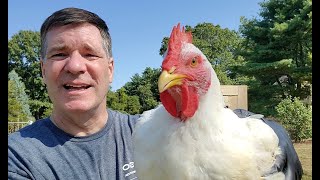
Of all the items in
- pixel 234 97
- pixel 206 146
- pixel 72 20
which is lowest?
pixel 206 146

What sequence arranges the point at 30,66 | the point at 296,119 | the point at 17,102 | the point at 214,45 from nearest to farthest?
the point at 214,45
the point at 296,119
the point at 17,102
the point at 30,66

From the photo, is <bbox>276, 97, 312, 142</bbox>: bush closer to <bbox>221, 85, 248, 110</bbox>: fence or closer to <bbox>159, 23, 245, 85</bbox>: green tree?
<bbox>159, 23, 245, 85</bbox>: green tree

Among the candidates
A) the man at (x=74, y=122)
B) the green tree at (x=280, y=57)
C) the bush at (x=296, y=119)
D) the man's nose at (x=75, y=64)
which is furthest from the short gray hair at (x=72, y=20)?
the green tree at (x=280, y=57)

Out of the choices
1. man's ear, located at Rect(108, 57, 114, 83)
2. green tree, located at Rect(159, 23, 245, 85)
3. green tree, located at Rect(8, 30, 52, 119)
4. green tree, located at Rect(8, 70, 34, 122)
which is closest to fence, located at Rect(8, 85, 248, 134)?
man's ear, located at Rect(108, 57, 114, 83)

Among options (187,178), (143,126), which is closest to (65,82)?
(143,126)

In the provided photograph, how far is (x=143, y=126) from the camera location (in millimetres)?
1325

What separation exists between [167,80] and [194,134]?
0.66 feet

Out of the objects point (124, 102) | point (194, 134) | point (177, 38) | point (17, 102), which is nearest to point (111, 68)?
point (177, 38)

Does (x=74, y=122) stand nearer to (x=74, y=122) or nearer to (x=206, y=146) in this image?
(x=74, y=122)

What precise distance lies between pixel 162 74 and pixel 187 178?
0.34 m

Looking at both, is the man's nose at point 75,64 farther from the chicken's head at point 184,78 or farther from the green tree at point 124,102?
the green tree at point 124,102

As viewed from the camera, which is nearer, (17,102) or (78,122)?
(78,122)

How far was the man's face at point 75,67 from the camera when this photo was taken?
1.52 metres

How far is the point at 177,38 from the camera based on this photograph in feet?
4.17
